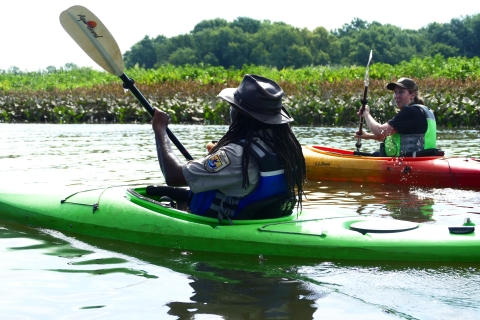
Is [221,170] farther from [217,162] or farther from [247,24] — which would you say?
[247,24]

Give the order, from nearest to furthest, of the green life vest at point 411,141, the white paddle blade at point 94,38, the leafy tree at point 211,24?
the white paddle blade at point 94,38
the green life vest at point 411,141
the leafy tree at point 211,24

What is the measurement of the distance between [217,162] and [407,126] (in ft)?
11.9

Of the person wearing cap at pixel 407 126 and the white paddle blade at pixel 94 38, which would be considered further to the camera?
the person wearing cap at pixel 407 126

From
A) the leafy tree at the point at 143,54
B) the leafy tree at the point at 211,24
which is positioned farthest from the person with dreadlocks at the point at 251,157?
the leafy tree at the point at 211,24

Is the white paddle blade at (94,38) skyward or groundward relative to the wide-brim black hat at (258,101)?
skyward

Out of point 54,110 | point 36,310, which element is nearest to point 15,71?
point 54,110

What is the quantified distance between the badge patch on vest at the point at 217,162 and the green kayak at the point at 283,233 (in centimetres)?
48

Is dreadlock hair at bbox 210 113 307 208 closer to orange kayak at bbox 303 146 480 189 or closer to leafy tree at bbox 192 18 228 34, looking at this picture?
orange kayak at bbox 303 146 480 189

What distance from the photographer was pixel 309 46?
7950 cm

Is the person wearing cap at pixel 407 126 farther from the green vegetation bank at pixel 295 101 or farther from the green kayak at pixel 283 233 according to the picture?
the green vegetation bank at pixel 295 101

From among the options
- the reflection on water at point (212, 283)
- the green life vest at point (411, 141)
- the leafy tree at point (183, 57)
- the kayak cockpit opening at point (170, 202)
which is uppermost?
the leafy tree at point (183, 57)

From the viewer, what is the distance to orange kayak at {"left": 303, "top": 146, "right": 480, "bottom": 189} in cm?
691

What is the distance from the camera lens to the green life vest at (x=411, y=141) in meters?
7.02

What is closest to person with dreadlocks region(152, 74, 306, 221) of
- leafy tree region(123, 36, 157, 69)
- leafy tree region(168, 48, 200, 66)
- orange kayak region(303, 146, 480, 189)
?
orange kayak region(303, 146, 480, 189)
